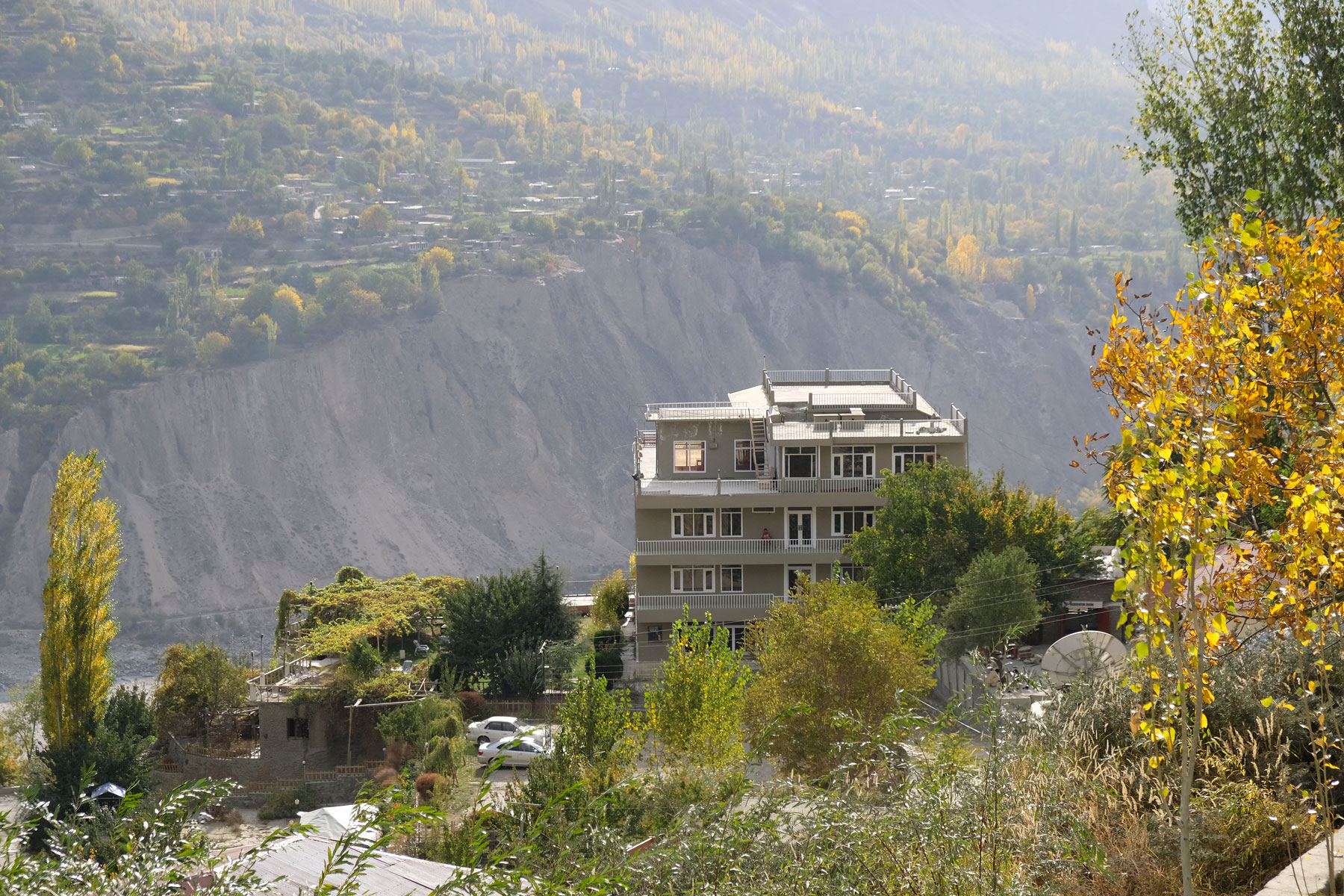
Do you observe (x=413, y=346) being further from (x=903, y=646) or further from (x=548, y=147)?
(x=903, y=646)

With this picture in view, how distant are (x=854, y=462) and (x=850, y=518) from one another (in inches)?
66.6

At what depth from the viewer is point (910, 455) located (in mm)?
41188

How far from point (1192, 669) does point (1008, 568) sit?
26645 millimetres

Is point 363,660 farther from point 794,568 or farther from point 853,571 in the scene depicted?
point 853,571

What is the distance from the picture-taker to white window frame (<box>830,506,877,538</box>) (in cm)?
4094

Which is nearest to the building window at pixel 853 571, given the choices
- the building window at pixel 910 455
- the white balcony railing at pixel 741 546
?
the white balcony railing at pixel 741 546

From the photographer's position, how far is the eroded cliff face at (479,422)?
10256 cm

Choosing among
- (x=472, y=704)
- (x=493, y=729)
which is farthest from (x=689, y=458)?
(x=493, y=729)

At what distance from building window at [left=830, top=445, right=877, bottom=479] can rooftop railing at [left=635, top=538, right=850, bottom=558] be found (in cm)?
202

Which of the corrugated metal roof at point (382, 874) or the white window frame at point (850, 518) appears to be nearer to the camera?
the corrugated metal roof at point (382, 874)

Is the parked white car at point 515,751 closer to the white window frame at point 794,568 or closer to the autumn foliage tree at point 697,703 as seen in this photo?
the autumn foliage tree at point 697,703

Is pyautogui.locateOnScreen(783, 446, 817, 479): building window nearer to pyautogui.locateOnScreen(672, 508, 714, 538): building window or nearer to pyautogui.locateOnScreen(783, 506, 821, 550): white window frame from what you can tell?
pyautogui.locateOnScreen(783, 506, 821, 550): white window frame

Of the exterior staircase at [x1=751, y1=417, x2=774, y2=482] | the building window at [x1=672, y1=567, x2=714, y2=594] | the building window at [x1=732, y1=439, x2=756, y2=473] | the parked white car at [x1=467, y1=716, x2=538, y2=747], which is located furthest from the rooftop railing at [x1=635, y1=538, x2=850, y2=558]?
the parked white car at [x1=467, y1=716, x2=538, y2=747]

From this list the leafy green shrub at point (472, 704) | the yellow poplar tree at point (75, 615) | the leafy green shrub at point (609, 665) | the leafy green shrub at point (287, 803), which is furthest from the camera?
the leafy green shrub at point (609, 665)
